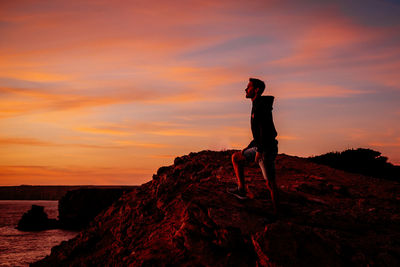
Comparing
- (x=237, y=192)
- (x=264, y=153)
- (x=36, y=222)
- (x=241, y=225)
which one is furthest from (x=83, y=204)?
(x=264, y=153)

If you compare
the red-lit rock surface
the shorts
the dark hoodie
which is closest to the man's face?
the dark hoodie

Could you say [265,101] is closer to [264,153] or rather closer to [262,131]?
[262,131]

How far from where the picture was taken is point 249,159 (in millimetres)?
9750

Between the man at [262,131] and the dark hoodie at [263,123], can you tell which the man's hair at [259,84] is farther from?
the dark hoodie at [263,123]

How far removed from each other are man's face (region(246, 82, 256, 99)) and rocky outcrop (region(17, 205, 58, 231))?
260ft

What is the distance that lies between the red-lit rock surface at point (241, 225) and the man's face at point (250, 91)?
2907mm

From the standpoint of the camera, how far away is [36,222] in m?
80.6

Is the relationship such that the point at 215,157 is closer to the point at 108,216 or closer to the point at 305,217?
the point at 108,216

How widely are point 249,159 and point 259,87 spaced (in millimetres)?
1731

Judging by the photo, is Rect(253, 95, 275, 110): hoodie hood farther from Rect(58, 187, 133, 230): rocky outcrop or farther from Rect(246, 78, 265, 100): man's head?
Rect(58, 187, 133, 230): rocky outcrop

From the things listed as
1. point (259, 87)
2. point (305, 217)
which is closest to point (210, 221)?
point (305, 217)

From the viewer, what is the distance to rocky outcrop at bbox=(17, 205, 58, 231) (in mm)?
79812

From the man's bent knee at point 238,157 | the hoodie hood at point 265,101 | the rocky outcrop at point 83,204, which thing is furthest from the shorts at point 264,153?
the rocky outcrop at point 83,204

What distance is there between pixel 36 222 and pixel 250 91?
8071 centimetres
